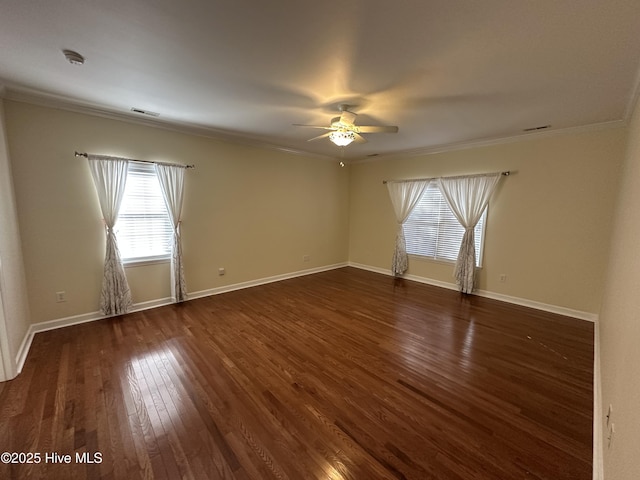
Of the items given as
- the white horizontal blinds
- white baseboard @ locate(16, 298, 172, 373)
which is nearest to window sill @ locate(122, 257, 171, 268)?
the white horizontal blinds

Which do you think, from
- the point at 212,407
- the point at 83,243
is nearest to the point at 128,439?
the point at 212,407

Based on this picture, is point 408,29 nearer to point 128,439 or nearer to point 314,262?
point 128,439

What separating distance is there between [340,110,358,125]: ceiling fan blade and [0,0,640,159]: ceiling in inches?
4.9

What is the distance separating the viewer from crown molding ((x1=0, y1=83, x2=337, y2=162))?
2654 millimetres

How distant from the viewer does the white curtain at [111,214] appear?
10.4ft

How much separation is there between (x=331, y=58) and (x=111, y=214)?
3.19 m

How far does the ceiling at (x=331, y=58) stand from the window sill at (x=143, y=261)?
1.89m

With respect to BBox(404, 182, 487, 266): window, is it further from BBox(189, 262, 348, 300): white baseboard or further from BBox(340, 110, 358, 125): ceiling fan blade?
BBox(340, 110, 358, 125): ceiling fan blade

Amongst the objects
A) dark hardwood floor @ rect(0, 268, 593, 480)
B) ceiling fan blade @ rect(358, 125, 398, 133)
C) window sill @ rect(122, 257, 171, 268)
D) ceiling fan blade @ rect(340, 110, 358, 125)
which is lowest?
dark hardwood floor @ rect(0, 268, 593, 480)

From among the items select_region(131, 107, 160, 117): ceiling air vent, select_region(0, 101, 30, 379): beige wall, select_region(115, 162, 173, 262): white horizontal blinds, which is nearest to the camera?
select_region(0, 101, 30, 379): beige wall

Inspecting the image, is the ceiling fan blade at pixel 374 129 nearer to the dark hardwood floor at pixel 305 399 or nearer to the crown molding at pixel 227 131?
the crown molding at pixel 227 131

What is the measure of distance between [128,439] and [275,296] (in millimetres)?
2743

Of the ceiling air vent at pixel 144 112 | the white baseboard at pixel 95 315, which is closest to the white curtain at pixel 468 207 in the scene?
the white baseboard at pixel 95 315

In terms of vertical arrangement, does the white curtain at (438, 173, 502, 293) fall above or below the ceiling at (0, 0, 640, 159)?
below
